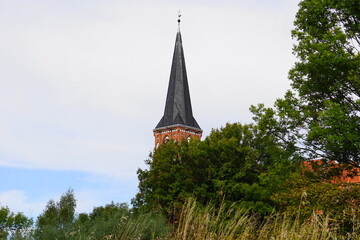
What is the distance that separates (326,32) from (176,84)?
163ft

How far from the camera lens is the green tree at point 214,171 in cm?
2880

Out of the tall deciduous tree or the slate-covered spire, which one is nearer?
the tall deciduous tree

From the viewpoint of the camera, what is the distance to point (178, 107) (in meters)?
66.9

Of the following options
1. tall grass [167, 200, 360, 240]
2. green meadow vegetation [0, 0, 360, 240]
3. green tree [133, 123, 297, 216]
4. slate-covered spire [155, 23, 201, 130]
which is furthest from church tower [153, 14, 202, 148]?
tall grass [167, 200, 360, 240]

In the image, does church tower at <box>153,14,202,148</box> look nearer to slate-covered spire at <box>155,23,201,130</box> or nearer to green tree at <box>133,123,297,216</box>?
slate-covered spire at <box>155,23,201,130</box>

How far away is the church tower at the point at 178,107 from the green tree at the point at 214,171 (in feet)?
97.7

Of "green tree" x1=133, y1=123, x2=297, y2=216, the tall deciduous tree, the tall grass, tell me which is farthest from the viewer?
"green tree" x1=133, y1=123, x2=297, y2=216

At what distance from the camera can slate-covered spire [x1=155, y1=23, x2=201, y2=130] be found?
66000 mm

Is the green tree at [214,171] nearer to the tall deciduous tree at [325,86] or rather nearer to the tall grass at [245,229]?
the tall deciduous tree at [325,86]

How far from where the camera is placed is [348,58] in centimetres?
1527

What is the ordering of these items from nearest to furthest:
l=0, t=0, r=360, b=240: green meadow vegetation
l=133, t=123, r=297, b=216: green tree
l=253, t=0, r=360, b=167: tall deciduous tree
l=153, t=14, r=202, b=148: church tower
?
l=0, t=0, r=360, b=240: green meadow vegetation, l=253, t=0, r=360, b=167: tall deciduous tree, l=133, t=123, r=297, b=216: green tree, l=153, t=14, r=202, b=148: church tower

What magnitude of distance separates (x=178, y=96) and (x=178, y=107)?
184 centimetres

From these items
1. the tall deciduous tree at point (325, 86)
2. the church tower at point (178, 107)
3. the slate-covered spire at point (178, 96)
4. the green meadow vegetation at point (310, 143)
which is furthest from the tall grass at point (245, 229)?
the slate-covered spire at point (178, 96)

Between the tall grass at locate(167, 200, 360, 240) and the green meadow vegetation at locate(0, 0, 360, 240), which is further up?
the green meadow vegetation at locate(0, 0, 360, 240)
